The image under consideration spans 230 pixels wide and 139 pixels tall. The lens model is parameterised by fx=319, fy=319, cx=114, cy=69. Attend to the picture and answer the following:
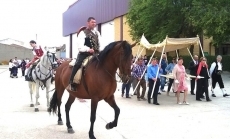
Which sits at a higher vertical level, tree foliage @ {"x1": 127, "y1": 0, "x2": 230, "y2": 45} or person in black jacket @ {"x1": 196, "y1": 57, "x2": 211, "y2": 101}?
tree foliage @ {"x1": 127, "y1": 0, "x2": 230, "y2": 45}

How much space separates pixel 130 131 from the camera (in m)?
7.69

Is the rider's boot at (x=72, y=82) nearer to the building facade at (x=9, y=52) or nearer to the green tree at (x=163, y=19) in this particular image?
the green tree at (x=163, y=19)

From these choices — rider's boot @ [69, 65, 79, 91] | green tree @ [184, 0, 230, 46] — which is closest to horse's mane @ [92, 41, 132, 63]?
rider's boot @ [69, 65, 79, 91]

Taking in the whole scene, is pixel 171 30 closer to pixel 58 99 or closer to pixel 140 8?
pixel 140 8

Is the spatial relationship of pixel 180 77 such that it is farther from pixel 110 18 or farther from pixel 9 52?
pixel 9 52

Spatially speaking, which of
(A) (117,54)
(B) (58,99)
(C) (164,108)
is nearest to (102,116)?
(B) (58,99)

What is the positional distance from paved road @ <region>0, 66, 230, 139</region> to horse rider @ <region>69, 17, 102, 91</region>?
137 cm

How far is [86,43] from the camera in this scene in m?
7.32

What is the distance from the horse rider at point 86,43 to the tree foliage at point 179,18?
54.8ft

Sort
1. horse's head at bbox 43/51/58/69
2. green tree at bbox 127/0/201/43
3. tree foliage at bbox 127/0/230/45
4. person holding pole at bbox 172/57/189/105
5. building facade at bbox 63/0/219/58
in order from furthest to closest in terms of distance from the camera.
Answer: building facade at bbox 63/0/219/58 < green tree at bbox 127/0/201/43 < tree foliage at bbox 127/0/230/45 < person holding pole at bbox 172/57/189/105 < horse's head at bbox 43/51/58/69

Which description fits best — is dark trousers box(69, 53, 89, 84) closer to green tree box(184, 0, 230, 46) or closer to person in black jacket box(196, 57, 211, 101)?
person in black jacket box(196, 57, 211, 101)

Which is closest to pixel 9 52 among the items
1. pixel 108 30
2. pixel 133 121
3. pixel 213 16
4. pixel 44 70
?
pixel 108 30

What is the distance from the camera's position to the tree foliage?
2277cm

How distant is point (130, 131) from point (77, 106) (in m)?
4.27
